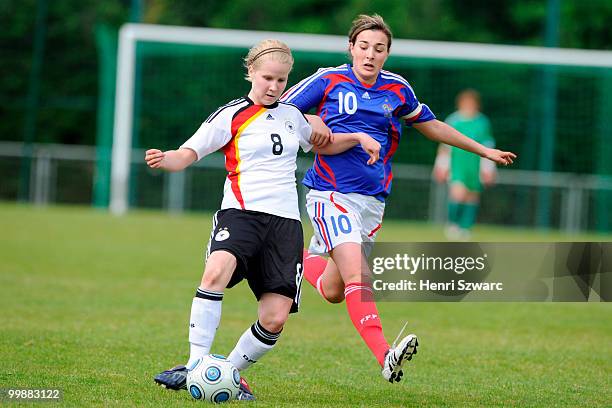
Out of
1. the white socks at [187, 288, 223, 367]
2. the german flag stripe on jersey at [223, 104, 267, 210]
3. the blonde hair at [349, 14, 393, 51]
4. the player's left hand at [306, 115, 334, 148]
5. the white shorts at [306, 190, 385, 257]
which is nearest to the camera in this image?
the white socks at [187, 288, 223, 367]

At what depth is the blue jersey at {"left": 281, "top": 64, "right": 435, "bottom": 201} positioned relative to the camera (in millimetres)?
6758

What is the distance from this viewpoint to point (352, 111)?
6750 mm

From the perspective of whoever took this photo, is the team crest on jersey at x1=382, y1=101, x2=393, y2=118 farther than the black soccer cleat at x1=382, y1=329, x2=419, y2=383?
Yes

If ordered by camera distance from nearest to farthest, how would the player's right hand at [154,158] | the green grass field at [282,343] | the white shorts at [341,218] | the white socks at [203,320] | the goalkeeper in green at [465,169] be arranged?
the player's right hand at [154,158]
the white socks at [203,320]
the green grass field at [282,343]
the white shorts at [341,218]
the goalkeeper in green at [465,169]

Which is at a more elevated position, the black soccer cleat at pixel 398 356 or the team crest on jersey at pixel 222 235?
the team crest on jersey at pixel 222 235

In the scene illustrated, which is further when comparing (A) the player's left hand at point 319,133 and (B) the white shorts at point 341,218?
(B) the white shorts at point 341,218

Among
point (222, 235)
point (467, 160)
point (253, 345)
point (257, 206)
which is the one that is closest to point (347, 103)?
point (257, 206)

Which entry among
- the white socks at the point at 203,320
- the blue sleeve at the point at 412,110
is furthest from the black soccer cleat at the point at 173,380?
the blue sleeve at the point at 412,110

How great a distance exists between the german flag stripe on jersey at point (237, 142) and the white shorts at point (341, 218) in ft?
2.92

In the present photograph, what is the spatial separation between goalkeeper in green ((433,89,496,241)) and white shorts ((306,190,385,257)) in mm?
11256

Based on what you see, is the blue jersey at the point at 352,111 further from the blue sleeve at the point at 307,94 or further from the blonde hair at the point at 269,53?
the blonde hair at the point at 269,53

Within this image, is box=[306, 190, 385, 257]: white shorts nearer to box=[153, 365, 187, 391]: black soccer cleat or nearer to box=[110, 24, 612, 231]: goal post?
box=[153, 365, 187, 391]: black soccer cleat

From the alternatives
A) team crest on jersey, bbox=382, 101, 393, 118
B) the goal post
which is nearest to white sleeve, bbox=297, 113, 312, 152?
team crest on jersey, bbox=382, 101, 393, 118

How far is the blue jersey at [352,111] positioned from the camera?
6758 mm
